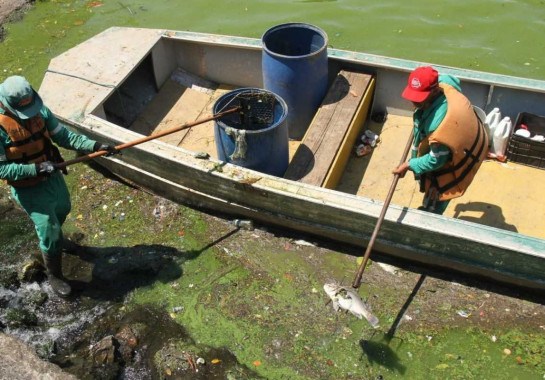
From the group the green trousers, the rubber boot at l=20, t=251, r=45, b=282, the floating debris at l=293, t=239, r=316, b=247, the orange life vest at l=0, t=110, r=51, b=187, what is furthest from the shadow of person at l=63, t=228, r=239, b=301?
the orange life vest at l=0, t=110, r=51, b=187

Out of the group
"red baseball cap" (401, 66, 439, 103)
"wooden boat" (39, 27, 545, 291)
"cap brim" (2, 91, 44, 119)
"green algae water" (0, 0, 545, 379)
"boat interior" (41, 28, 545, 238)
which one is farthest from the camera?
"boat interior" (41, 28, 545, 238)

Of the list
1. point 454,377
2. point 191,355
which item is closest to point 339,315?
point 454,377

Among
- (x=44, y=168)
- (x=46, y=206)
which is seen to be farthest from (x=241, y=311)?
(x=44, y=168)

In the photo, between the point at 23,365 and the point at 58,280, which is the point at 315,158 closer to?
the point at 58,280

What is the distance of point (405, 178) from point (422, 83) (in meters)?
1.89

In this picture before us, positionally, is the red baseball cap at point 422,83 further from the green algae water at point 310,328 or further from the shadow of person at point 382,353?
the shadow of person at point 382,353

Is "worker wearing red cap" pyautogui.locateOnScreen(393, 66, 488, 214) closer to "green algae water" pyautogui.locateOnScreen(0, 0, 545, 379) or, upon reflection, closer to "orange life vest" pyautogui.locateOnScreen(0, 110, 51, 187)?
"green algae water" pyautogui.locateOnScreen(0, 0, 545, 379)

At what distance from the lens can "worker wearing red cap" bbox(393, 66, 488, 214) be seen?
13.6ft

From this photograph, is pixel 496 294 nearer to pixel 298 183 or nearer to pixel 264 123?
pixel 298 183

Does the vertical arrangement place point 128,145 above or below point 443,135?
below

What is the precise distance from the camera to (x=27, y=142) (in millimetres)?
4441

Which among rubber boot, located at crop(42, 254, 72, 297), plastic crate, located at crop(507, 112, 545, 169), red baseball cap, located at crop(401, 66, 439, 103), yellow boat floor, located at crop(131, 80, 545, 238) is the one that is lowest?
rubber boot, located at crop(42, 254, 72, 297)

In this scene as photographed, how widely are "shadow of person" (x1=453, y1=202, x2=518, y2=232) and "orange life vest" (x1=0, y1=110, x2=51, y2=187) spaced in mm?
4111

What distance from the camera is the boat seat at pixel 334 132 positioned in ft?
17.3
